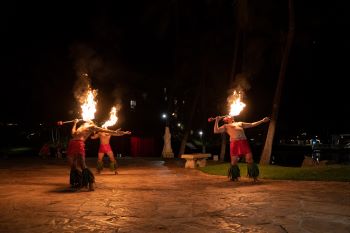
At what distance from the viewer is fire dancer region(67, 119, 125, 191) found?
41.2 feet

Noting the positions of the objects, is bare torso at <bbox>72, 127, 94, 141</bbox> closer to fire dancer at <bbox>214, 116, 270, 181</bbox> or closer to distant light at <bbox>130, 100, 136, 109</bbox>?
fire dancer at <bbox>214, 116, 270, 181</bbox>

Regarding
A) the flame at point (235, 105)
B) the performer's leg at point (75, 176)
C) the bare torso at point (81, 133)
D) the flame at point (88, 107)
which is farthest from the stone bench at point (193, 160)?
the performer's leg at point (75, 176)

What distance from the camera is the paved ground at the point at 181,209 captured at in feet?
24.6

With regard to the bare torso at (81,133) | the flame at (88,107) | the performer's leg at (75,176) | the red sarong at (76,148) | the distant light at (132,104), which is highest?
the distant light at (132,104)

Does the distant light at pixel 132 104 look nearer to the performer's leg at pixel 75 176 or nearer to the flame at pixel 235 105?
the flame at pixel 235 105

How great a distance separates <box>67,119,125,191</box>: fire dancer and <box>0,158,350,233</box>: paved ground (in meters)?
0.44

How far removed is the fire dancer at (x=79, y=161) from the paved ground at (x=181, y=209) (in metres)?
0.44

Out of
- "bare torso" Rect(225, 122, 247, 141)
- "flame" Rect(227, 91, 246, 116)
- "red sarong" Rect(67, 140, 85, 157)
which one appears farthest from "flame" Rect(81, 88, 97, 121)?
"flame" Rect(227, 91, 246, 116)

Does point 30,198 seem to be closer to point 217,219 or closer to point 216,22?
point 217,219

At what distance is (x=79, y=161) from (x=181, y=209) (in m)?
4.84

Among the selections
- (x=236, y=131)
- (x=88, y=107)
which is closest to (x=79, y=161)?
(x=88, y=107)

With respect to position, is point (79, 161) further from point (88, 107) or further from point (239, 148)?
point (239, 148)

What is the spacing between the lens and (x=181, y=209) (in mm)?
9180

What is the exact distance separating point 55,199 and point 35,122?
105 ft
